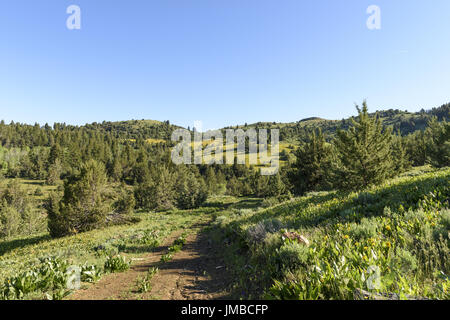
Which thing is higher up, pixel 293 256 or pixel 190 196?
pixel 293 256

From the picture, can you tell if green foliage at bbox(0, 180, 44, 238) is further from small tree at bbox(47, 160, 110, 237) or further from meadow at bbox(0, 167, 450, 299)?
meadow at bbox(0, 167, 450, 299)

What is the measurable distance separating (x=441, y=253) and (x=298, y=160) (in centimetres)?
3157

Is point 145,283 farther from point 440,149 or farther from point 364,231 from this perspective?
point 440,149

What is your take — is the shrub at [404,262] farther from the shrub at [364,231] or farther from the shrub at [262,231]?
the shrub at [262,231]

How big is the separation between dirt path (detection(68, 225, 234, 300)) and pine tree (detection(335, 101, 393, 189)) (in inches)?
514

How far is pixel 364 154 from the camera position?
51.6 ft

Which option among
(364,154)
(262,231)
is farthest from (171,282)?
(364,154)

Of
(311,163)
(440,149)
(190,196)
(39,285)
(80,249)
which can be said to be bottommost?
(190,196)

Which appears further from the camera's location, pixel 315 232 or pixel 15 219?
pixel 15 219

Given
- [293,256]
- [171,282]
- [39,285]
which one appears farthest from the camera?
[171,282]

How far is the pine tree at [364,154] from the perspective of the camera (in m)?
15.8

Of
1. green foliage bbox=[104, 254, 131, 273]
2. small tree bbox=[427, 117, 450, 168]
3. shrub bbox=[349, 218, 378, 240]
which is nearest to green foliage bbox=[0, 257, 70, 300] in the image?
green foliage bbox=[104, 254, 131, 273]

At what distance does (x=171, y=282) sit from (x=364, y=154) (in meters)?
16.5
